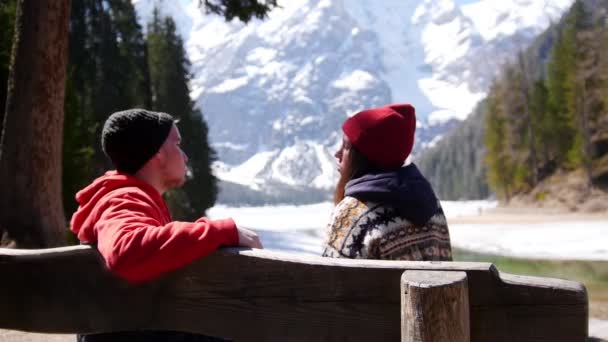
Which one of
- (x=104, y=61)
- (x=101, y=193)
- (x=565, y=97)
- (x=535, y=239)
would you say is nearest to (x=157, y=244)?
(x=101, y=193)

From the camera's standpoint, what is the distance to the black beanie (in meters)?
2.60

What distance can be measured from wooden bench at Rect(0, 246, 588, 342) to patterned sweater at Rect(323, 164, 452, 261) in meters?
0.74

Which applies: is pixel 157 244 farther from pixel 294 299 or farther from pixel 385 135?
pixel 385 135

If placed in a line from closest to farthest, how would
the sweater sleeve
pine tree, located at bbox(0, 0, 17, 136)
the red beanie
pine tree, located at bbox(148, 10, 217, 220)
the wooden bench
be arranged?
1. the wooden bench
2. the sweater sleeve
3. the red beanie
4. pine tree, located at bbox(0, 0, 17, 136)
5. pine tree, located at bbox(148, 10, 217, 220)

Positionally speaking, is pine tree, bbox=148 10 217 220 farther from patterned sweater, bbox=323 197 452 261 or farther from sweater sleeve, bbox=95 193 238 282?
sweater sleeve, bbox=95 193 238 282

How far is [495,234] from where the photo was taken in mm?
36219

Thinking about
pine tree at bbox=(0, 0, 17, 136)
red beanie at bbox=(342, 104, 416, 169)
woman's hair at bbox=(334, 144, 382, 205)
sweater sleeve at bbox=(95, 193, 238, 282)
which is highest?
pine tree at bbox=(0, 0, 17, 136)

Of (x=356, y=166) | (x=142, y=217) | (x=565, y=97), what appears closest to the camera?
(x=142, y=217)

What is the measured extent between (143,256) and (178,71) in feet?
156

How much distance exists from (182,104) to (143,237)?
46.1m

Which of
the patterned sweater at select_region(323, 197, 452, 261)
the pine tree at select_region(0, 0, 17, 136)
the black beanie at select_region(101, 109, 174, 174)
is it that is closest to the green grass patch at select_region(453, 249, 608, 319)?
the patterned sweater at select_region(323, 197, 452, 261)

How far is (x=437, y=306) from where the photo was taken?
168 centimetres

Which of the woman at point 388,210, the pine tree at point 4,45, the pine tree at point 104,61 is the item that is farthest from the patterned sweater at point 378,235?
the pine tree at point 104,61

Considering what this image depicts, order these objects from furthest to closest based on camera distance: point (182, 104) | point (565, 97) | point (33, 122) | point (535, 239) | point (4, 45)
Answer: point (565, 97) < point (182, 104) < point (535, 239) < point (4, 45) < point (33, 122)
